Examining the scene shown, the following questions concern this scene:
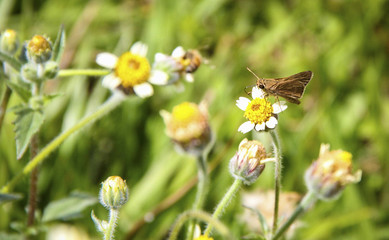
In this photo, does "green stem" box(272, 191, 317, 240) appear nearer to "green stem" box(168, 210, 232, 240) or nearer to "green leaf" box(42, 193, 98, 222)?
"green stem" box(168, 210, 232, 240)

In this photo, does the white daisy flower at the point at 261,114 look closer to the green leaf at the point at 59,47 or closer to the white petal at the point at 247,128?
the white petal at the point at 247,128

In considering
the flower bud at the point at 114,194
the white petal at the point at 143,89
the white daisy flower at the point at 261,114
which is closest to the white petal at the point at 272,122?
the white daisy flower at the point at 261,114

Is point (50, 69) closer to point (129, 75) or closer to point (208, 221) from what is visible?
point (129, 75)

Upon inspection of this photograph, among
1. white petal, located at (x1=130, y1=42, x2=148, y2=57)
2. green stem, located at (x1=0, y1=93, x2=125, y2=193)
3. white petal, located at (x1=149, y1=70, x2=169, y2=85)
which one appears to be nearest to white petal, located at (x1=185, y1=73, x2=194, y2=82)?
white petal, located at (x1=149, y1=70, x2=169, y2=85)

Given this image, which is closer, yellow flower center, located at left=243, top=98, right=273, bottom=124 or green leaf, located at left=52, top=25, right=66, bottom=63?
yellow flower center, located at left=243, top=98, right=273, bottom=124

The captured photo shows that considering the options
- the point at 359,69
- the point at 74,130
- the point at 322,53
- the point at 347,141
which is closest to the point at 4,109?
the point at 74,130

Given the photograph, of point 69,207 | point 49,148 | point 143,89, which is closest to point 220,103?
point 143,89
